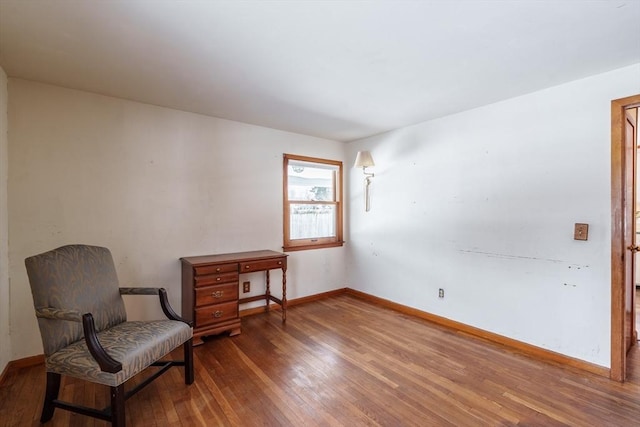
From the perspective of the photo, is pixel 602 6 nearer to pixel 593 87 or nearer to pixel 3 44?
pixel 593 87

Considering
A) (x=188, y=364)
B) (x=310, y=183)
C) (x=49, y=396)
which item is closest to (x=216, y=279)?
(x=188, y=364)

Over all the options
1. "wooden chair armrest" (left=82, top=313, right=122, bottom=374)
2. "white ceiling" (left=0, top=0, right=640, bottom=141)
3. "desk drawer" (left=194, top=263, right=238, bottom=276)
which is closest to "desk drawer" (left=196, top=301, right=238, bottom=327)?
"desk drawer" (left=194, top=263, right=238, bottom=276)

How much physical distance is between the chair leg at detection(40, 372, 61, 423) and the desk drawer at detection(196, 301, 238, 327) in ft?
3.63

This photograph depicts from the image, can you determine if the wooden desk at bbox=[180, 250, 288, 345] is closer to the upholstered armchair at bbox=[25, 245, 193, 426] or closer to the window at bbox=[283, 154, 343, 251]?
the upholstered armchair at bbox=[25, 245, 193, 426]

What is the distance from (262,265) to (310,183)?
5.07 feet

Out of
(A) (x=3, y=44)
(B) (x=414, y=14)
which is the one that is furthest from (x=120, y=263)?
(B) (x=414, y=14)

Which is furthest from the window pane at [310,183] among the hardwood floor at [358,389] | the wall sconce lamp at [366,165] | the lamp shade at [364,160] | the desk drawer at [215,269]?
the hardwood floor at [358,389]

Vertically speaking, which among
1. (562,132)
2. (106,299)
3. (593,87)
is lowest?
(106,299)

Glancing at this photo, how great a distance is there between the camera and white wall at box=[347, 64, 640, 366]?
229 centimetres

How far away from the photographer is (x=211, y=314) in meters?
2.84

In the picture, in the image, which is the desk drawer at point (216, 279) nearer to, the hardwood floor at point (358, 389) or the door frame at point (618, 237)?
the hardwood floor at point (358, 389)

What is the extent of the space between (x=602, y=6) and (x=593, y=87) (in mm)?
1050

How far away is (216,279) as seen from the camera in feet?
9.41

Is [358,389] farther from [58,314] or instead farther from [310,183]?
[310,183]
